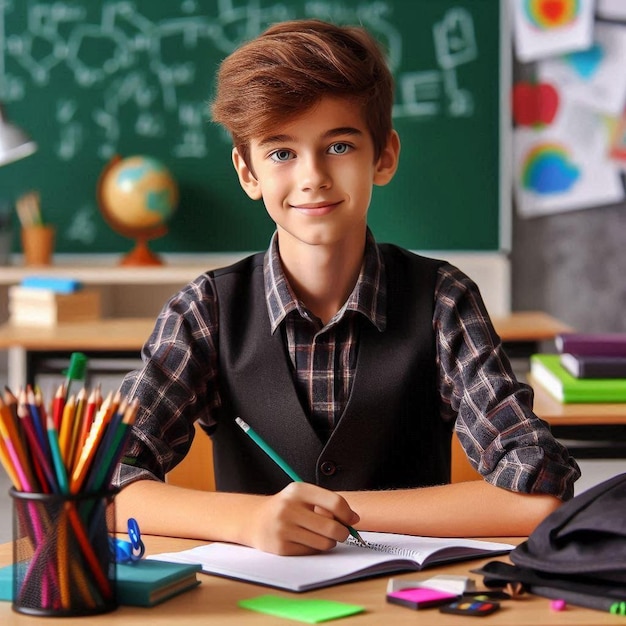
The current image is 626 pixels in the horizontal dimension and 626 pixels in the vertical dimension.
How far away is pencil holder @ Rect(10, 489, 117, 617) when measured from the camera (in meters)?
0.93

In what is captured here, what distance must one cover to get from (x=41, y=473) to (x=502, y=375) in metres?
0.74

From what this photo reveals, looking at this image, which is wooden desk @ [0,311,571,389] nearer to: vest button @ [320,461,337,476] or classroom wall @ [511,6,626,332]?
classroom wall @ [511,6,626,332]

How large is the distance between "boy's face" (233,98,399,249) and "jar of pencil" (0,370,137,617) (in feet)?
1.76

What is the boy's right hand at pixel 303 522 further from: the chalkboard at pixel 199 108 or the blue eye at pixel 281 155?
the chalkboard at pixel 199 108

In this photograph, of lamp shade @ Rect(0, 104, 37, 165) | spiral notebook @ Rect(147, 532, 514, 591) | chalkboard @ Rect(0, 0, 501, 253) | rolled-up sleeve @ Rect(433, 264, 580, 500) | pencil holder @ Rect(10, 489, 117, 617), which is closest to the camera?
pencil holder @ Rect(10, 489, 117, 617)

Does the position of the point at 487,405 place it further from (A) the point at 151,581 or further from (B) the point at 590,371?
(B) the point at 590,371

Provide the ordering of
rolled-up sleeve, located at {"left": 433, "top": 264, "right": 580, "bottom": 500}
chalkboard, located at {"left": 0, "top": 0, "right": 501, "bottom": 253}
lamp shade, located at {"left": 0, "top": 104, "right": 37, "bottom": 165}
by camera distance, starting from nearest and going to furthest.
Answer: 1. rolled-up sleeve, located at {"left": 433, "top": 264, "right": 580, "bottom": 500}
2. lamp shade, located at {"left": 0, "top": 104, "right": 37, "bottom": 165}
3. chalkboard, located at {"left": 0, "top": 0, "right": 501, "bottom": 253}

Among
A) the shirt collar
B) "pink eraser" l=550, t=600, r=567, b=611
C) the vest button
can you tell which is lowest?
the vest button

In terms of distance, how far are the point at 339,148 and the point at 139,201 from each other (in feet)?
9.10

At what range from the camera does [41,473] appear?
0.94 m

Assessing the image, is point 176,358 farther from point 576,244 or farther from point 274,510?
point 576,244

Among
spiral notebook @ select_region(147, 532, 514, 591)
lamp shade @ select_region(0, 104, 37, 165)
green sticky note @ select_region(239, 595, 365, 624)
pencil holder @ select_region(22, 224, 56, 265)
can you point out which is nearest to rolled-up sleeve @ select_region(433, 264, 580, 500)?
spiral notebook @ select_region(147, 532, 514, 591)

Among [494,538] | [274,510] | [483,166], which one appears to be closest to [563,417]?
[494,538]

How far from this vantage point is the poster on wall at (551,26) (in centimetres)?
427
